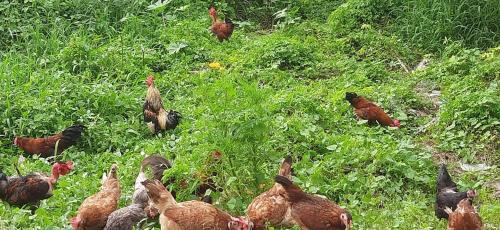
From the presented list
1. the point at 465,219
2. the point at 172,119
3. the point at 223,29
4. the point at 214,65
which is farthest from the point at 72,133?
the point at 465,219

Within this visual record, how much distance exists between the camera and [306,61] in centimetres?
1008

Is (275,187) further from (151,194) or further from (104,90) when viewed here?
(104,90)

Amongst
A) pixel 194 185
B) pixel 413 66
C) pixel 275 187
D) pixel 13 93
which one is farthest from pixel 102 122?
pixel 413 66

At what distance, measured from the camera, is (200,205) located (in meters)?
5.48

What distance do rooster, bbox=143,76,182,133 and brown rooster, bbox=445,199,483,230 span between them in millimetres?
3724

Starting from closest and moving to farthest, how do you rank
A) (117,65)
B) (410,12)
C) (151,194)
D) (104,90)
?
(151,194) → (104,90) → (117,65) → (410,12)

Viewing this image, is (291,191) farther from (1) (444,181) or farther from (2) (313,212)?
(1) (444,181)

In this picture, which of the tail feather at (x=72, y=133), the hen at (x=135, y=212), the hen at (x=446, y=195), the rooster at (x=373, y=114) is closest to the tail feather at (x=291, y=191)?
the hen at (x=135, y=212)

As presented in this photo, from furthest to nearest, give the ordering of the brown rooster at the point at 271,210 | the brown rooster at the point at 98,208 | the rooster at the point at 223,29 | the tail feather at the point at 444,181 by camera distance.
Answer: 1. the rooster at the point at 223,29
2. the tail feather at the point at 444,181
3. the brown rooster at the point at 98,208
4. the brown rooster at the point at 271,210

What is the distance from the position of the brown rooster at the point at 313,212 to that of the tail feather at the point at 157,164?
140 cm

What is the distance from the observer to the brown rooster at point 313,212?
5.52 meters

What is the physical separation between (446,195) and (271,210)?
5.19 ft

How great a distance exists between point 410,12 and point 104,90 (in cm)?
489

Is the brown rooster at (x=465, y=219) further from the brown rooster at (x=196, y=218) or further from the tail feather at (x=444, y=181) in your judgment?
the brown rooster at (x=196, y=218)
